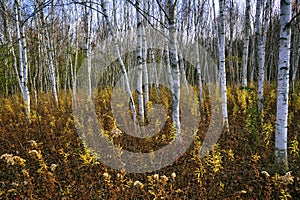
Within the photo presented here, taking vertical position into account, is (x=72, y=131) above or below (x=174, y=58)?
below

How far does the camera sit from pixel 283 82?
11.5 feet

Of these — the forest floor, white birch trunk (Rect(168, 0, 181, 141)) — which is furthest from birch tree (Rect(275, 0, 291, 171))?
white birch trunk (Rect(168, 0, 181, 141))

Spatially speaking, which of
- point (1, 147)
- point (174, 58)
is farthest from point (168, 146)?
point (1, 147)

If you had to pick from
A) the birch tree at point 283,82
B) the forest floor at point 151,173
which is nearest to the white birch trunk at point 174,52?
the forest floor at point 151,173

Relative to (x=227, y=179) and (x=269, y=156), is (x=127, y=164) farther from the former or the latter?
(x=269, y=156)

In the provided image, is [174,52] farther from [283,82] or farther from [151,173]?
[151,173]

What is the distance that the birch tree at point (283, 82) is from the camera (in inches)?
136

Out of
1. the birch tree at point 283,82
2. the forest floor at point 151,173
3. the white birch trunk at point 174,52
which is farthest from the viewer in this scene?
the white birch trunk at point 174,52

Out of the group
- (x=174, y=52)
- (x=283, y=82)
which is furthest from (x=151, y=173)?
(x=283, y=82)

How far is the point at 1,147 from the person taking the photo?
530cm

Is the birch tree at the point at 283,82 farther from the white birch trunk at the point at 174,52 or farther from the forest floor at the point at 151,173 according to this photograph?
the white birch trunk at the point at 174,52

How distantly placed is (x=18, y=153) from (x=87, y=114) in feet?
9.94

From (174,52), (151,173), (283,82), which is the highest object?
(174,52)

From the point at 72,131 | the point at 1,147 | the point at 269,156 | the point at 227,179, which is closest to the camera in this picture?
the point at 227,179
